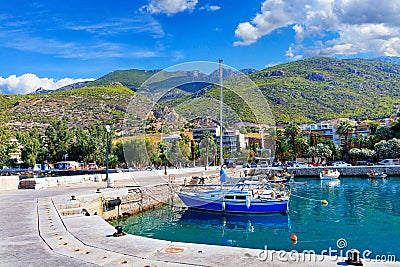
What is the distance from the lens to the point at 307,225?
2091 cm

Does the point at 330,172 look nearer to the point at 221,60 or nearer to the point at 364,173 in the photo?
the point at 364,173

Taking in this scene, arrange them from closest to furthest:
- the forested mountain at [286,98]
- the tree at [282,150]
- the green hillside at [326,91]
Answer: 1. the tree at [282,150]
2. the forested mountain at [286,98]
3. the green hillside at [326,91]

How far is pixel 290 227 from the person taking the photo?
2067cm

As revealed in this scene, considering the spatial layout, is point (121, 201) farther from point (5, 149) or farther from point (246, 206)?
point (5, 149)

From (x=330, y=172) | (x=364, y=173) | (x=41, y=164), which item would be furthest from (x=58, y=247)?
(x=41, y=164)

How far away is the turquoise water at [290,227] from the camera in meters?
16.4

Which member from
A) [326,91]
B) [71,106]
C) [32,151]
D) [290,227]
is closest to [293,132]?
[290,227]

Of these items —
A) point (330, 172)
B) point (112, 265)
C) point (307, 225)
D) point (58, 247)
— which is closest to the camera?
point (112, 265)

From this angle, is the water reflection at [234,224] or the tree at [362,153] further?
the tree at [362,153]

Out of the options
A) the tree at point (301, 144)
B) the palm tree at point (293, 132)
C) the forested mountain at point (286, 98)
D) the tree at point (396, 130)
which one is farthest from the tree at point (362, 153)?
the forested mountain at point (286, 98)

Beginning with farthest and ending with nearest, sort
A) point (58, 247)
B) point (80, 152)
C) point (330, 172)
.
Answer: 1. point (80, 152)
2. point (330, 172)
3. point (58, 247)

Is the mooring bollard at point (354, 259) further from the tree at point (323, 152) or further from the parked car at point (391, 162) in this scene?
the tree at point (323, 152)

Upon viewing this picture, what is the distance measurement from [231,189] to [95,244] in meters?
17.7

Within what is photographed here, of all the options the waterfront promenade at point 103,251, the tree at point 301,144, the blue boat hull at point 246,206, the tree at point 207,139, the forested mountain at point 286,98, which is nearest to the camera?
the waterfront promenade at point 103,251
